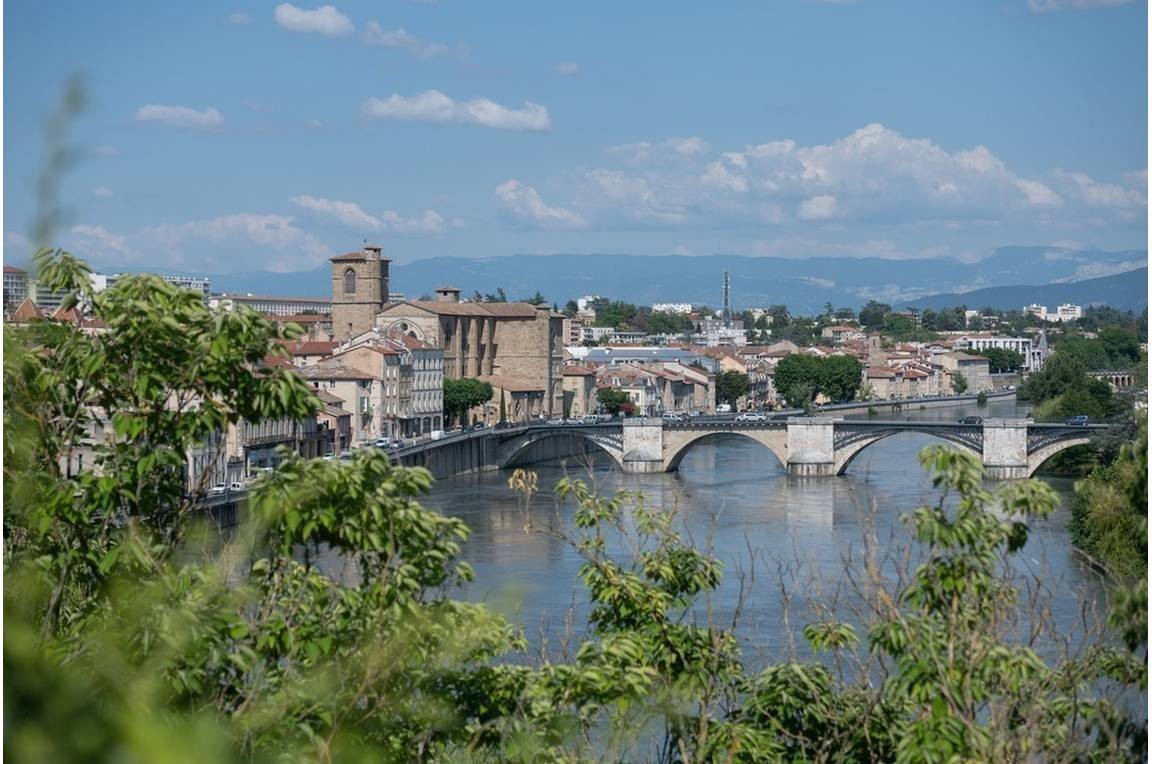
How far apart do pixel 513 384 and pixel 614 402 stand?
13.3 ft

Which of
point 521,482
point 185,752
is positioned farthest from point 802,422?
point 185,752

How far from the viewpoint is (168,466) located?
2.56m

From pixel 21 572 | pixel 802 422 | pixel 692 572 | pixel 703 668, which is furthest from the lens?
pixel 802 422

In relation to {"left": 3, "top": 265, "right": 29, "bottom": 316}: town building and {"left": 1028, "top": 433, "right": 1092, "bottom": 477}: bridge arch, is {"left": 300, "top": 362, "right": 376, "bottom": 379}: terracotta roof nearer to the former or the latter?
{"left": 1028, "top": 433, "right": 1092, "bottom": 477}: bridge arch

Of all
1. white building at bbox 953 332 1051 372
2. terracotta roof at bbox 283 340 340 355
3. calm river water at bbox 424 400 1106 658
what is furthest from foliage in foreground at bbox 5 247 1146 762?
white building at bbox 953 332 1051 372

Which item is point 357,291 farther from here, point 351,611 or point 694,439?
point 351,611

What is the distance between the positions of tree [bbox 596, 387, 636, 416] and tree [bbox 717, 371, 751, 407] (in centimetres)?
598

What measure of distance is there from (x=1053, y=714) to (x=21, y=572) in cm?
174

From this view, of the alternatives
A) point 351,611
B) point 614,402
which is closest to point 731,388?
point 614,402

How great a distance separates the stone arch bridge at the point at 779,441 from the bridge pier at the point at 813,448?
0.05ft

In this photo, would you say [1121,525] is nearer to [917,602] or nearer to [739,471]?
[917,602]

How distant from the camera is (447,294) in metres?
36.7

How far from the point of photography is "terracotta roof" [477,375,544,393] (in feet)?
107

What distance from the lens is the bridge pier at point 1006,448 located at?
2231cm
